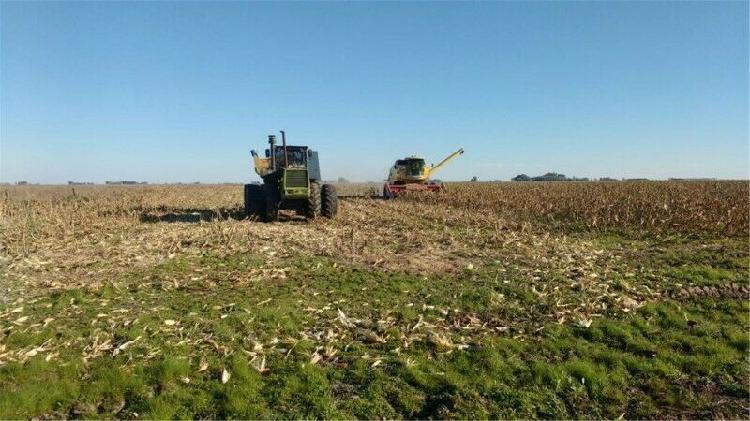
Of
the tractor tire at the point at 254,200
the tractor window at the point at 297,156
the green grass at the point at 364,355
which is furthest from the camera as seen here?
the tractor window at the point at 297,156

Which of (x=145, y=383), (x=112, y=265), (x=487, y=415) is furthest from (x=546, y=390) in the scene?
(x=112, y=265)

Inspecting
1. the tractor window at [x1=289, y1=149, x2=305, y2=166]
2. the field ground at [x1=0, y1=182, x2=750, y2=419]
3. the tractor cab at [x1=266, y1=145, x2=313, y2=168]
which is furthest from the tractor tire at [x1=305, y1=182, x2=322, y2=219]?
the field ground at [x1=0, y1=182, x2=750, y2=419]

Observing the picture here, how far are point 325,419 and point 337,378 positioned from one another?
80 centimetres

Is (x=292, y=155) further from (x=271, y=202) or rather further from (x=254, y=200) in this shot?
(x=271, y=202)

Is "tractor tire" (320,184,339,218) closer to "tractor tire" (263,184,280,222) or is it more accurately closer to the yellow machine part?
"tractor tire" (263,184,280,222)

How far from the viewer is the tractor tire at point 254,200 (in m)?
18.3

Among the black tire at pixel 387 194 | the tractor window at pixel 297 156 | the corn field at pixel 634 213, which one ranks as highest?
the tractor window at pixel 297 156

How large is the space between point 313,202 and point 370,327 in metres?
11.5

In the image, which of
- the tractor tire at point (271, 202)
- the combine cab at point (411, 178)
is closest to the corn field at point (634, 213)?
the combine cab at point (411, 178)

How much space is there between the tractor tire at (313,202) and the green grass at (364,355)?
9218 mm

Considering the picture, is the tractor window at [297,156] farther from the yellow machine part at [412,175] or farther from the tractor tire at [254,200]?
the yellow machine part at [412,175]

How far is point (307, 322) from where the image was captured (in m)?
7.01

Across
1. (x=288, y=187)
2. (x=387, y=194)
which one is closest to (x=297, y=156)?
(x=288, y=187)

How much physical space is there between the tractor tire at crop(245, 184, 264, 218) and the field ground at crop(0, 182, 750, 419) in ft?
15.7
